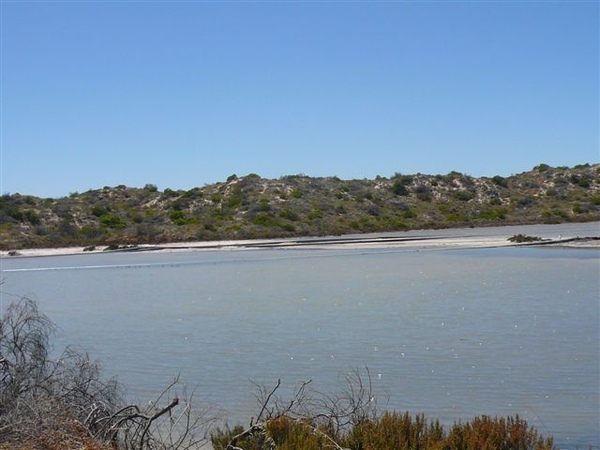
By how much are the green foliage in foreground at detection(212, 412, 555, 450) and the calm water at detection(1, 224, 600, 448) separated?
1.94 metres

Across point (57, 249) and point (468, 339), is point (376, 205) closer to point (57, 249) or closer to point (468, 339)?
point (57, 249)

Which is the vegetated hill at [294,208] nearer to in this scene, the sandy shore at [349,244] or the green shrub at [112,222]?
the green shrub at [112,222]

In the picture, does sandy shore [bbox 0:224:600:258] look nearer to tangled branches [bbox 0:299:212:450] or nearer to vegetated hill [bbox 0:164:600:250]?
vegetated hill [bbox 0:164:600:250]

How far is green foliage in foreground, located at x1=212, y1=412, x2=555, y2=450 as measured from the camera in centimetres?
920

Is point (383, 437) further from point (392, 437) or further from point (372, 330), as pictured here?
point (372, 330)

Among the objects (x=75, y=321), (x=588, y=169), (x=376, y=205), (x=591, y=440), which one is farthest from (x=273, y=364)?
(x=588, y=169)

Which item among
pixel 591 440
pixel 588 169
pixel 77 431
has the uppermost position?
pixel 588 169

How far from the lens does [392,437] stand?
9.50m

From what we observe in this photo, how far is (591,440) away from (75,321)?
15.9 meters

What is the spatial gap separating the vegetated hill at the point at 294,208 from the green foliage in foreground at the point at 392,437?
53.6 m

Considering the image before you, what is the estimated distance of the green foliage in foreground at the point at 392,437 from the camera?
30.2 feet

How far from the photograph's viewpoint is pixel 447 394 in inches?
547

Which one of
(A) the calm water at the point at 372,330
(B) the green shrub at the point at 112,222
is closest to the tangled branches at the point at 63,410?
(A) the calm water at the point at 372,330

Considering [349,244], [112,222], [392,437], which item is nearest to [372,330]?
[392,437]
